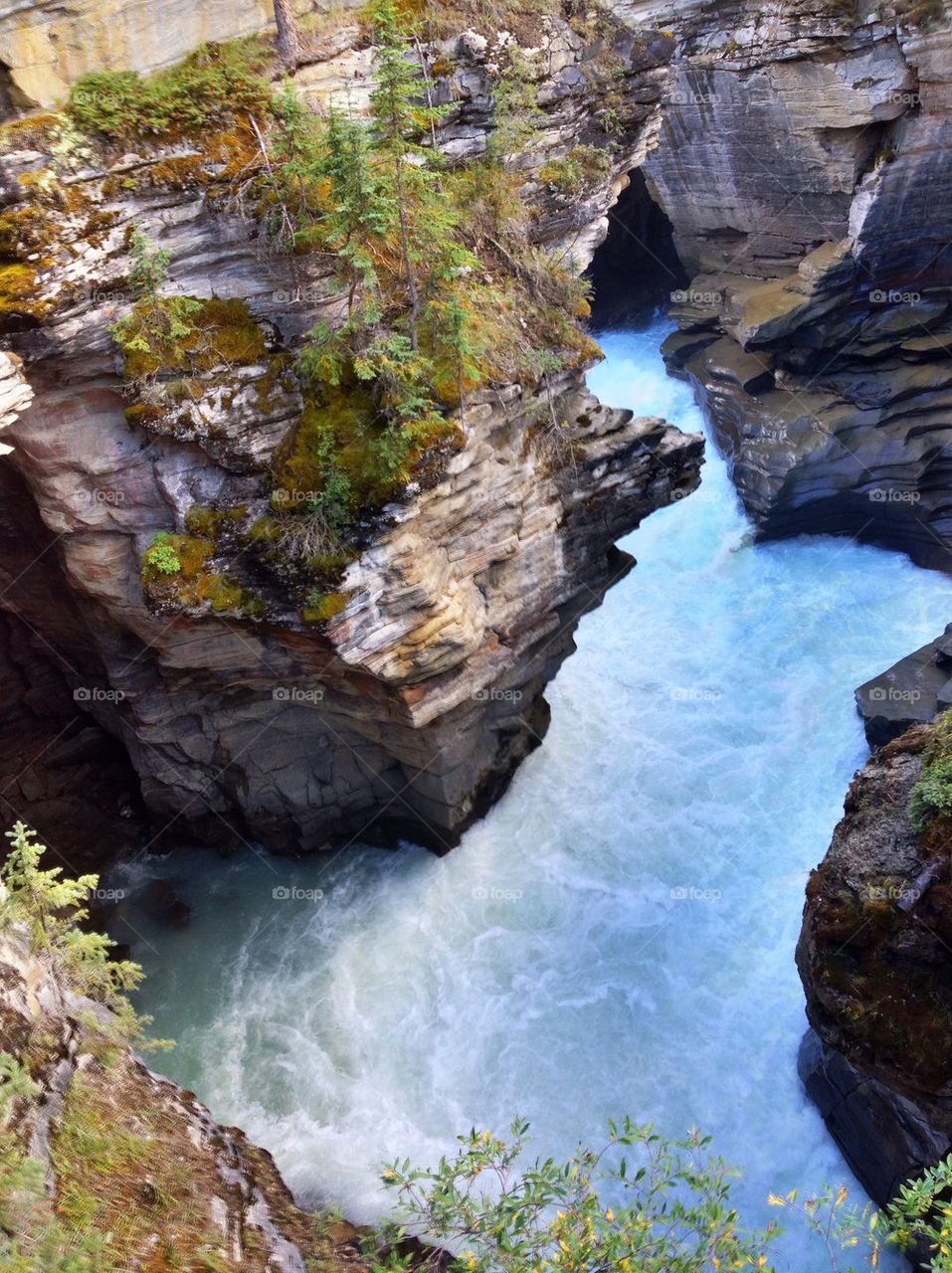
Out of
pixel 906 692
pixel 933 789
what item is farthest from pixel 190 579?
pixel 906 692

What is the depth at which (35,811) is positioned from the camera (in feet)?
47.5

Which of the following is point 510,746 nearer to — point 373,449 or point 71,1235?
point 373,449

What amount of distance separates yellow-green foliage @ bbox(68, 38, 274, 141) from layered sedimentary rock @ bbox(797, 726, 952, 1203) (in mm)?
9470

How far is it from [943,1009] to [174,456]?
9.19 meters

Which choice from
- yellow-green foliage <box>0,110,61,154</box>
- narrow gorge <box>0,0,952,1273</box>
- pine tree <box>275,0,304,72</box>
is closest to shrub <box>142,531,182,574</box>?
narrow gorge <box>0,0,952,1273</box>

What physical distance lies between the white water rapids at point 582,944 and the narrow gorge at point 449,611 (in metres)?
0.06

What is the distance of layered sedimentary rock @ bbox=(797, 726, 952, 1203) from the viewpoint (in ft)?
26.0

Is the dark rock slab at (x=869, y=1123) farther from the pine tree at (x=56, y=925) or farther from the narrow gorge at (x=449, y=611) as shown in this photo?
the pine tree at (x=56, y=925)

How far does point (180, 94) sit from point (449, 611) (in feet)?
20.1

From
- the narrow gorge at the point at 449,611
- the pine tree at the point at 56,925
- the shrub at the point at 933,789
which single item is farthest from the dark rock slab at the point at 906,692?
the pine tree at the point at 56,925

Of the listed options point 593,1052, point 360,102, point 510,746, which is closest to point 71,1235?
point 593,1052

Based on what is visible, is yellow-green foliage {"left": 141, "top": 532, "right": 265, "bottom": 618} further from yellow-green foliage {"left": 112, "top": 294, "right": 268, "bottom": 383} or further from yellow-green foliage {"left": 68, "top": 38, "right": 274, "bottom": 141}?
yellow-green foliage {"left": 68, "top": 38, "right": 274, "bottom": 141}

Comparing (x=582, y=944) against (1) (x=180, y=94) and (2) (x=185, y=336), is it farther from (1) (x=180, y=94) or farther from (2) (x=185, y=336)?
(1) (x=180, y=94)

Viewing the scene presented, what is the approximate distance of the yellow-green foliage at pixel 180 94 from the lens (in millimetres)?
9078
